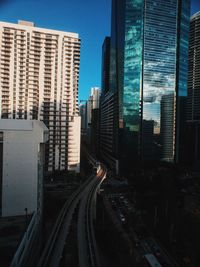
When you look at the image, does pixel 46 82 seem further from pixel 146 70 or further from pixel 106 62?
pixel 106 62

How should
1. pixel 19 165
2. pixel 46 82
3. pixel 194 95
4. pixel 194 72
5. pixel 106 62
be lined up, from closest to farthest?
pixel 19 165, pixel 46 82, pixel 194 95, pixel 194 72, pixel 106 62

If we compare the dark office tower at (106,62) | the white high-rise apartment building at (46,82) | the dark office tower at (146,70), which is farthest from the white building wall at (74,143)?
the dark office tower at (106,62)

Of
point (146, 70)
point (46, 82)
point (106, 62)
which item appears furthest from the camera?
point (106, 62)

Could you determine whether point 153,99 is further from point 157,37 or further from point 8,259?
point 8,259

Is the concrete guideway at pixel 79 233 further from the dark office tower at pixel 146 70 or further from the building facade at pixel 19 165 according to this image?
the dark office tower at pixel 146 70

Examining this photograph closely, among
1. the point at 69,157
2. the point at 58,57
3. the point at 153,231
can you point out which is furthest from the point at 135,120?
the point at 153,231

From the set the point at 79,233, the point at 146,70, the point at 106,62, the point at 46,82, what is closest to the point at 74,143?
the point at 46,82

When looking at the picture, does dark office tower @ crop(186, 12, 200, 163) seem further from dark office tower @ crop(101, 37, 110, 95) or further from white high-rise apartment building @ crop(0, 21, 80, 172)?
white high-rise apartment building @ crop(0, 21, 80, 172)
